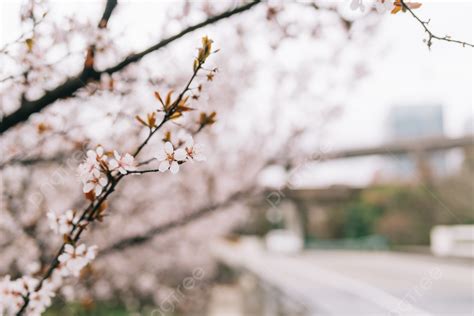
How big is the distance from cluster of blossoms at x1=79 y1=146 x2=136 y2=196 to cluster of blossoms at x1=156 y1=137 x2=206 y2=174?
158 mm

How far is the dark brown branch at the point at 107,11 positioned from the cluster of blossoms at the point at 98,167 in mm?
1197

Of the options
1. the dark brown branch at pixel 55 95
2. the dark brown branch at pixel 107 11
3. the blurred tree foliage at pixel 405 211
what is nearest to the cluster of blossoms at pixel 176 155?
the dark brown branch at pixel 55 95

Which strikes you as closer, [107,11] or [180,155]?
[180,155]

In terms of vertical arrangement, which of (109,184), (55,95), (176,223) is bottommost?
(109,184)

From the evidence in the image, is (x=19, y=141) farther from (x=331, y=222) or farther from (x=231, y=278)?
(x=331, y=222)

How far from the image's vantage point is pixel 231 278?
2286 cm

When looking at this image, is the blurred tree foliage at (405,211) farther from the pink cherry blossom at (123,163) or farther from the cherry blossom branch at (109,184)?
the pink cherry blossom at (123,163)

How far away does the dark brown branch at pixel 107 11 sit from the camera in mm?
3084

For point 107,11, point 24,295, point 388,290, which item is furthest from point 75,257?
point 388,290

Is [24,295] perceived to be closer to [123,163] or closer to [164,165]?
[123,163]

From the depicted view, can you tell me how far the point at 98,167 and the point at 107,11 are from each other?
1.26 meters

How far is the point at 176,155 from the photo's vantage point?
2061mm

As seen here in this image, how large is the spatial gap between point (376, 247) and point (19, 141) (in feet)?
118

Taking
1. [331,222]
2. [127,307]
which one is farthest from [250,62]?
[331,222]
